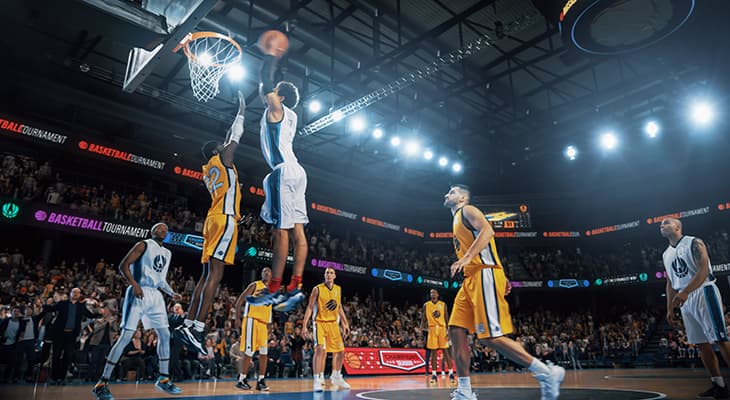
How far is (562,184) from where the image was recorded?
2794 cm

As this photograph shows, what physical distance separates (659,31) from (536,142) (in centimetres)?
1229

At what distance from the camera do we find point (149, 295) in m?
5.45

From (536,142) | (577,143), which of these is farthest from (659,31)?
(577,143)

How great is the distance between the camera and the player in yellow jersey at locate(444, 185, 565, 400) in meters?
3.83

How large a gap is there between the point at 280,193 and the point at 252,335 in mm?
4933

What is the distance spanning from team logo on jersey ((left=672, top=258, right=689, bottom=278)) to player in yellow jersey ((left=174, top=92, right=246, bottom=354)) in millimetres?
5087

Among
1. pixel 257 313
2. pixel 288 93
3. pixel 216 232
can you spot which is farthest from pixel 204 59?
pixel 257 313

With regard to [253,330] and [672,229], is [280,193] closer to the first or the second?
[672,229]

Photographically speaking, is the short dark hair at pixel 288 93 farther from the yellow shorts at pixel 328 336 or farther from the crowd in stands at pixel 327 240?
the crowd in stands at pixel 327 240

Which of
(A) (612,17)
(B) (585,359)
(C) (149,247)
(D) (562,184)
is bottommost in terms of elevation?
(B) (585,359)

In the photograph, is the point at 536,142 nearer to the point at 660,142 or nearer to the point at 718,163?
the point at 660,142

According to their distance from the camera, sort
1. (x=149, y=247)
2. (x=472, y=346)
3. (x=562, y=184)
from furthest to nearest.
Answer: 1. (x=562, y=184)
2. (x=472, y=346)
3. (x=149, y=247)

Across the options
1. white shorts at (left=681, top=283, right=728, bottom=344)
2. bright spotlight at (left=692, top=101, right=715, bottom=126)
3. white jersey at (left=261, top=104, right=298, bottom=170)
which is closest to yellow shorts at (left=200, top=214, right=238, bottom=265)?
white jersey at (left=261, top=104, right=298, bottom=170)

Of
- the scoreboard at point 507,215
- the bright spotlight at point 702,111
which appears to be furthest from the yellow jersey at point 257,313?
the scoreboard at point 507,215
